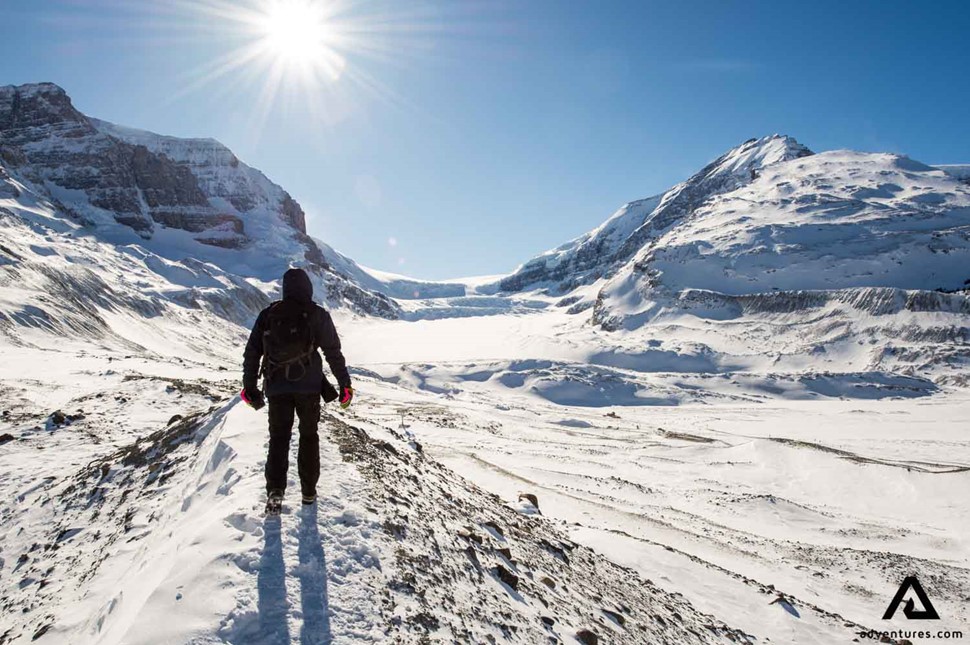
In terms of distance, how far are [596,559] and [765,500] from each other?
591 inches

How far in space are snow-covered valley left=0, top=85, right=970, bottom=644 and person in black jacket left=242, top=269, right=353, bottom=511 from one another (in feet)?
1.54

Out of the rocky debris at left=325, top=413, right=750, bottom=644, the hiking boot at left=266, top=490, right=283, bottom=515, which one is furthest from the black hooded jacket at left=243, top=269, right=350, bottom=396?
the rocky debris at left=325, top=413, right=750, bottom=644

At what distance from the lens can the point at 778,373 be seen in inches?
2702

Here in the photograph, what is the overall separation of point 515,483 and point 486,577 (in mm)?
11445

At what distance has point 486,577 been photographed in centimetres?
590

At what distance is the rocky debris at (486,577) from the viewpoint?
15.8 ft

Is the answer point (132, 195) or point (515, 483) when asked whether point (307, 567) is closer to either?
point (515, 483)

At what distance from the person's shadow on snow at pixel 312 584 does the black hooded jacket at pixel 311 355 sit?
4.85ft

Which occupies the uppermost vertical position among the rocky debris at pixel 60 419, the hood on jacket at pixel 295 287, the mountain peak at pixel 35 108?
the mountain peak at pixel 35 108

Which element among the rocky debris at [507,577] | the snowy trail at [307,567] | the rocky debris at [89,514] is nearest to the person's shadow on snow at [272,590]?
the snowy trail at [307,567]

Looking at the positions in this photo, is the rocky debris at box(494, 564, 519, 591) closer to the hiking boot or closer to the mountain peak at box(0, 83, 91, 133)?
the hiking boot

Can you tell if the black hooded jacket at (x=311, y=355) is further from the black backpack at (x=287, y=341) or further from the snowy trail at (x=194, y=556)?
the snowy trail at (x=194, y=556)

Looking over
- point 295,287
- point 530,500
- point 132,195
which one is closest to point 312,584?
point 295,287

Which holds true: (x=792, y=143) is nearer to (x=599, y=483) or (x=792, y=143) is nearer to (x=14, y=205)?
A: (x=599, y=483)
